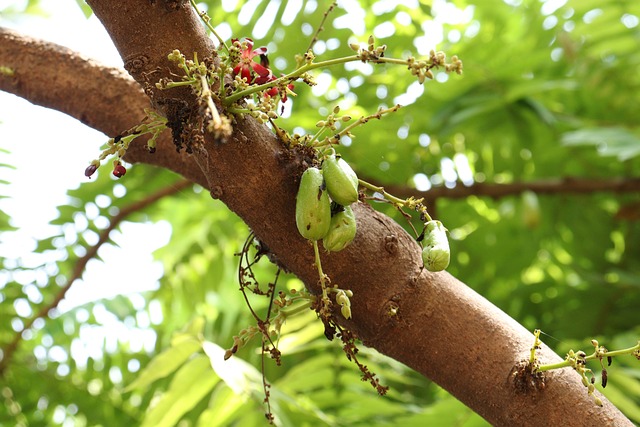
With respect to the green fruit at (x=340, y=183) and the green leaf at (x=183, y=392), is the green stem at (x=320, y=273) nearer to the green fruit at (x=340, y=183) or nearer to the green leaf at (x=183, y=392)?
the green fruit at (x=340, y=183)

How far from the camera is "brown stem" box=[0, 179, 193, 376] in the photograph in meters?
2.26

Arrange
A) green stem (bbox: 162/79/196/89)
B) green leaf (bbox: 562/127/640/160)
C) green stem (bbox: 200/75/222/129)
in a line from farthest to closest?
green leaf (bbox: 562/127/640/160) → green stem (bbox: 162/79/196/89) → green stem (bbox: 200/75/222/129)

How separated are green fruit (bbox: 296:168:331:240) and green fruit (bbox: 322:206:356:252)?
0.01 meters

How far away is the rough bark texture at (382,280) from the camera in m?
0.92

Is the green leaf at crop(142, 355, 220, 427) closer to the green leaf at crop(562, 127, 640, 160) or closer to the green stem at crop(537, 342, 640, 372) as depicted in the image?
the green stem at crop(537, 342, 640, 372)

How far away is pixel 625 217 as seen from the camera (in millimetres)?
2299

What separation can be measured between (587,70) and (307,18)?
91 cm

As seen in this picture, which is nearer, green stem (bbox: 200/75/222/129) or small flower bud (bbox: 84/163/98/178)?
green stem (bbox: 200/75/222/129)

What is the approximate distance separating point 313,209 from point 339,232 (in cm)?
5

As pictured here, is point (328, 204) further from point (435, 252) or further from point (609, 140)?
point (609, 140)

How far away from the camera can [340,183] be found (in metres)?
0.86

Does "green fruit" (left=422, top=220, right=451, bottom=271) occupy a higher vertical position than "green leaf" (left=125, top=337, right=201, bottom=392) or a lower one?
higher

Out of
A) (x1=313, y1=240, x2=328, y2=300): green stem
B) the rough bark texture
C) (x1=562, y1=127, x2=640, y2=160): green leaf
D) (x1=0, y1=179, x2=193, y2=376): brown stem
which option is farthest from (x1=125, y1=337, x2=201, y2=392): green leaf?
(x1=562, y1=127, x2=640, y2=160): green leaf

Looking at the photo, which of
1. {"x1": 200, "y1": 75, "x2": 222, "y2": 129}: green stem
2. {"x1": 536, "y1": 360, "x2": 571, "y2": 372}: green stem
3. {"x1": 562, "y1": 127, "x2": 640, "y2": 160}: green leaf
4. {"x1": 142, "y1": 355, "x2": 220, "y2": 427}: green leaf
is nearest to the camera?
{"x1": 200, "y1": 75, "x2": 222, "y2": 129}: green stem
